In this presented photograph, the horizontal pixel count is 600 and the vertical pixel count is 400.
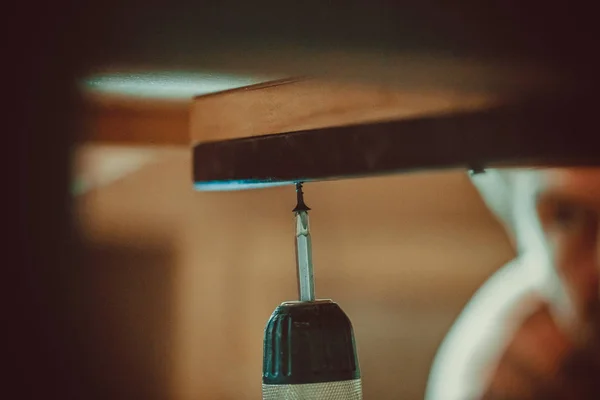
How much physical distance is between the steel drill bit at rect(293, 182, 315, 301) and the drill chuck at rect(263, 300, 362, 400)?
0.08 feet

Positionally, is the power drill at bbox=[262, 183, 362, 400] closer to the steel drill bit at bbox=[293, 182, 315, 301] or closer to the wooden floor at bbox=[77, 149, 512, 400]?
the steel drill bit at bbox=[293, 182, 315, 301]

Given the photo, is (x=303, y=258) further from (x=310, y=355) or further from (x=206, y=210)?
(x=206, y=210)

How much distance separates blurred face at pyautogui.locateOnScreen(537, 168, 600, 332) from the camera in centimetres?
76

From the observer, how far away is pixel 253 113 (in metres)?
0.68

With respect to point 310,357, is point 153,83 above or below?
above

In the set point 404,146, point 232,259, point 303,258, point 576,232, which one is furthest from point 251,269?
point 576,232

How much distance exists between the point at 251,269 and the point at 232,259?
25mm

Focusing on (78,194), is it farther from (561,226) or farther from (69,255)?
(561,226)

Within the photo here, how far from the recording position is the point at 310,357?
0.63m

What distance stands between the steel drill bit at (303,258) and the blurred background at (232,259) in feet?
0.42

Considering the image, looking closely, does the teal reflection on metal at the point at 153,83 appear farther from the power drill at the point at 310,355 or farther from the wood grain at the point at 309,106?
the power drill at the point at 310,355

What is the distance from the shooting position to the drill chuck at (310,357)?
63 centimetres

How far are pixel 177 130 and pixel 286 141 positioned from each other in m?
0.22

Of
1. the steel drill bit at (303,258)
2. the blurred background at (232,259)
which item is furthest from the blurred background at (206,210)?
the steel drill bit at (303,258)
